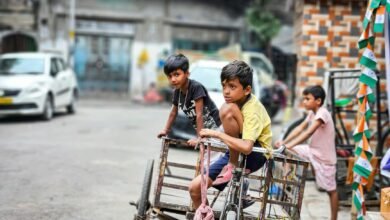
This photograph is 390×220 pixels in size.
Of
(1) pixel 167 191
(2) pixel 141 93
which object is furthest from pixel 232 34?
(1) pixel 167 191

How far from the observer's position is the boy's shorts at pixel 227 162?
157 inches

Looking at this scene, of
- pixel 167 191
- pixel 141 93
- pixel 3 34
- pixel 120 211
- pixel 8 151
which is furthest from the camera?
pixel 141 93

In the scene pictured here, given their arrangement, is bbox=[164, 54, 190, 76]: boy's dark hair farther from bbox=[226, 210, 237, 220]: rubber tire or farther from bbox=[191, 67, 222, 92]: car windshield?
bbox=[191, 67, 222, 92]: car windshield

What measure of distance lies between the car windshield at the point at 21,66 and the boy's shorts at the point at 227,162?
10.8 m

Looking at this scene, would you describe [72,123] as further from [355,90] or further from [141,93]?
[141,93]

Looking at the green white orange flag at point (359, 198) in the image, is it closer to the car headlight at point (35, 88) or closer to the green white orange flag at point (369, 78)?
the green white orange flag at point (369, 78)

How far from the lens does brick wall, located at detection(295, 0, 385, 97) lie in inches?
350

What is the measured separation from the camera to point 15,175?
23.7 feet

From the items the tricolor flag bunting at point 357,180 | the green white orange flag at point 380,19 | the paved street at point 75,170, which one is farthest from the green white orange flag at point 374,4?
the paved street at point 75,170

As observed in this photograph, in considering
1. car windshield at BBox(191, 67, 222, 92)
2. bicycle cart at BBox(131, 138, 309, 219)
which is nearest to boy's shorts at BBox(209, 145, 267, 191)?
bicycle cart at BBox(131, 138, 309, 219)

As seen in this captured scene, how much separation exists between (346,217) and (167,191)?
2.29 m

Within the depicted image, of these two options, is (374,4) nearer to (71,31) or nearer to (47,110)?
(47,110)

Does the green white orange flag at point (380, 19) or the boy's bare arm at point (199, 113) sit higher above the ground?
the green white orange flag at point (380, 19)

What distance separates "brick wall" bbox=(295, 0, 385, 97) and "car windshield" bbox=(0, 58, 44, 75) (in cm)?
775
